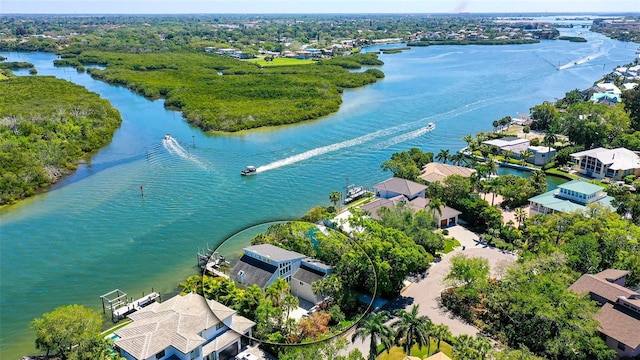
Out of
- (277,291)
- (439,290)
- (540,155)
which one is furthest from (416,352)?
(540,155)

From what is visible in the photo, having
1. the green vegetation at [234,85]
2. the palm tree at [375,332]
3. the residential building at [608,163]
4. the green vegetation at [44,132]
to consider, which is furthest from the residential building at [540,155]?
the green vegetation at [44,132]

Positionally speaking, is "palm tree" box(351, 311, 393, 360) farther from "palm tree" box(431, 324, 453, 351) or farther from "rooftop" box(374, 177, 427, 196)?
"rooftop" box(374, 177, 427, 196)

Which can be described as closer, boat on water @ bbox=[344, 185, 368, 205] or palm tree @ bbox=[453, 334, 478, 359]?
palm tree @ bbox=[453, 334, 478, 359]

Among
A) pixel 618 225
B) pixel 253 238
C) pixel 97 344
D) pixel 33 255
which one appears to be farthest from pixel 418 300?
pixel 33 255

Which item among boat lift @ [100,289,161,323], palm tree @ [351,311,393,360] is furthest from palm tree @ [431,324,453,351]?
boat lift @ [100,289,161,323]

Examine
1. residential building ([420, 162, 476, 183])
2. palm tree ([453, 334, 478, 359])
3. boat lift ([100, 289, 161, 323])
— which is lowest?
boat lift ([100, 289, 161, 323])

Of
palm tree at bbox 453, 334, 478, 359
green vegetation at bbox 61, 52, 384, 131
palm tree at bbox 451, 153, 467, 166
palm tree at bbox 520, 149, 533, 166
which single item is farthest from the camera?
green vegetation at bbox 61, 52, 384, 131

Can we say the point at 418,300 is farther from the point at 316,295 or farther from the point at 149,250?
the point at 149,250
